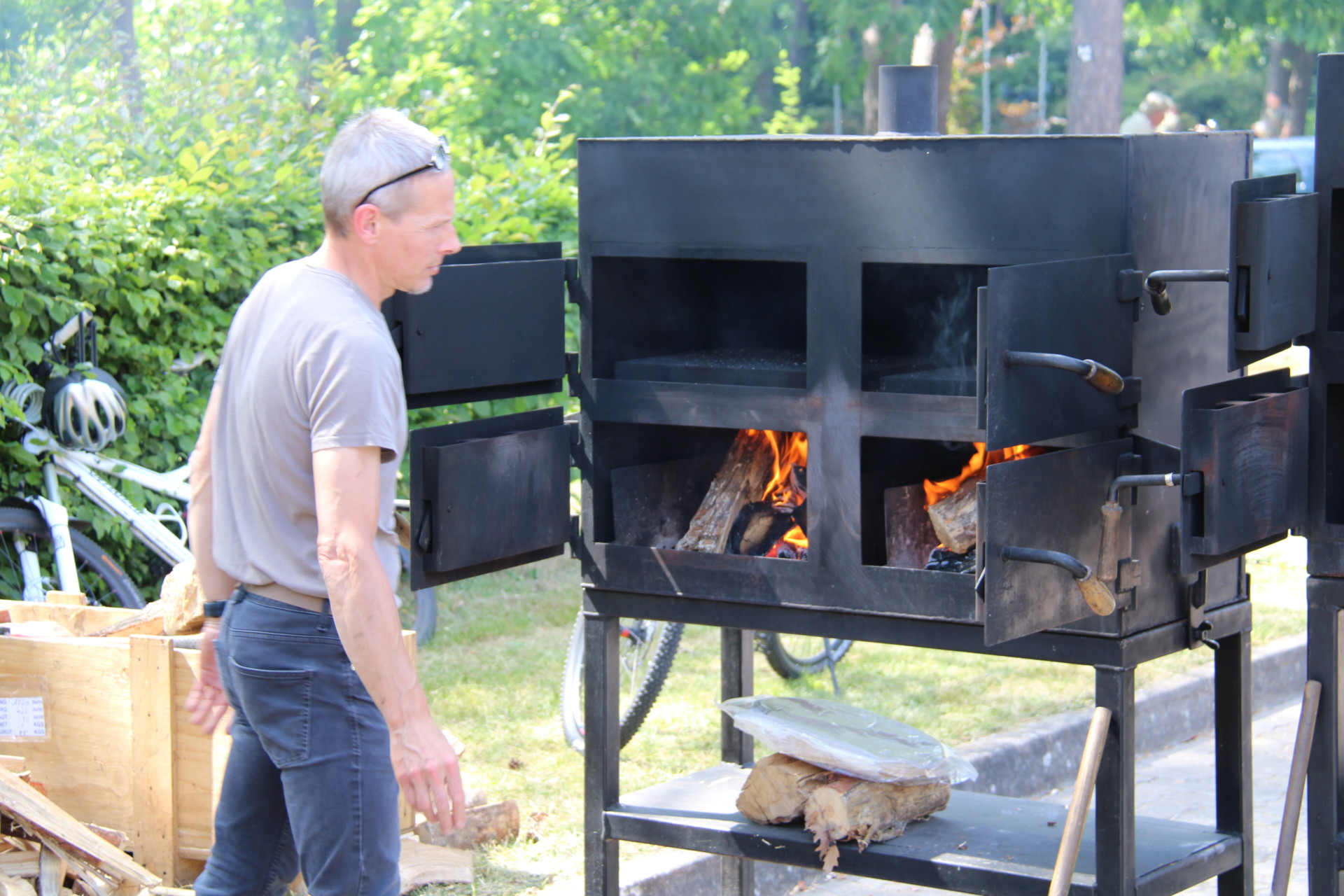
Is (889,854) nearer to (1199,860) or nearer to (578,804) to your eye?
(1199,860)

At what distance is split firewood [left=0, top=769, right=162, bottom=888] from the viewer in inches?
131

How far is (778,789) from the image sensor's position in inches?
136

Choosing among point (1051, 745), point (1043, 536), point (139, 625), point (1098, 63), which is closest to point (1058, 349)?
point (1043, 536)

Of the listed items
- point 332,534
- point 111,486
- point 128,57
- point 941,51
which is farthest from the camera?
point 941,51

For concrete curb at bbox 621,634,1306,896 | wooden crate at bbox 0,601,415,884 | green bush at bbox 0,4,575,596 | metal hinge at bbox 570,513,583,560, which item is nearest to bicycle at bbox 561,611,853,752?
concrete curb at bbox 621,634,1306,896

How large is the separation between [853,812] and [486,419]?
115cm

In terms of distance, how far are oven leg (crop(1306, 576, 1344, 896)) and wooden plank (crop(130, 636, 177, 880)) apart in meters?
2.57

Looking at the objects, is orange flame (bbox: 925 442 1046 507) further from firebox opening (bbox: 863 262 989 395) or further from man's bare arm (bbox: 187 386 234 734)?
man's bare arm (bbox: 187 386 234 734)

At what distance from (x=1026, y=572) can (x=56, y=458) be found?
3.69 meters

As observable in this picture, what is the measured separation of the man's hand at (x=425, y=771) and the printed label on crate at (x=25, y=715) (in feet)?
5.77

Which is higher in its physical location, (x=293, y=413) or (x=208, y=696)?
(x=293, y=413)

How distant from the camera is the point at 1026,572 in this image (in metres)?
2.80

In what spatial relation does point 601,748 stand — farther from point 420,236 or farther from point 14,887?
point 420,236

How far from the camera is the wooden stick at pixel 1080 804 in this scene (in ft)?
9.76
